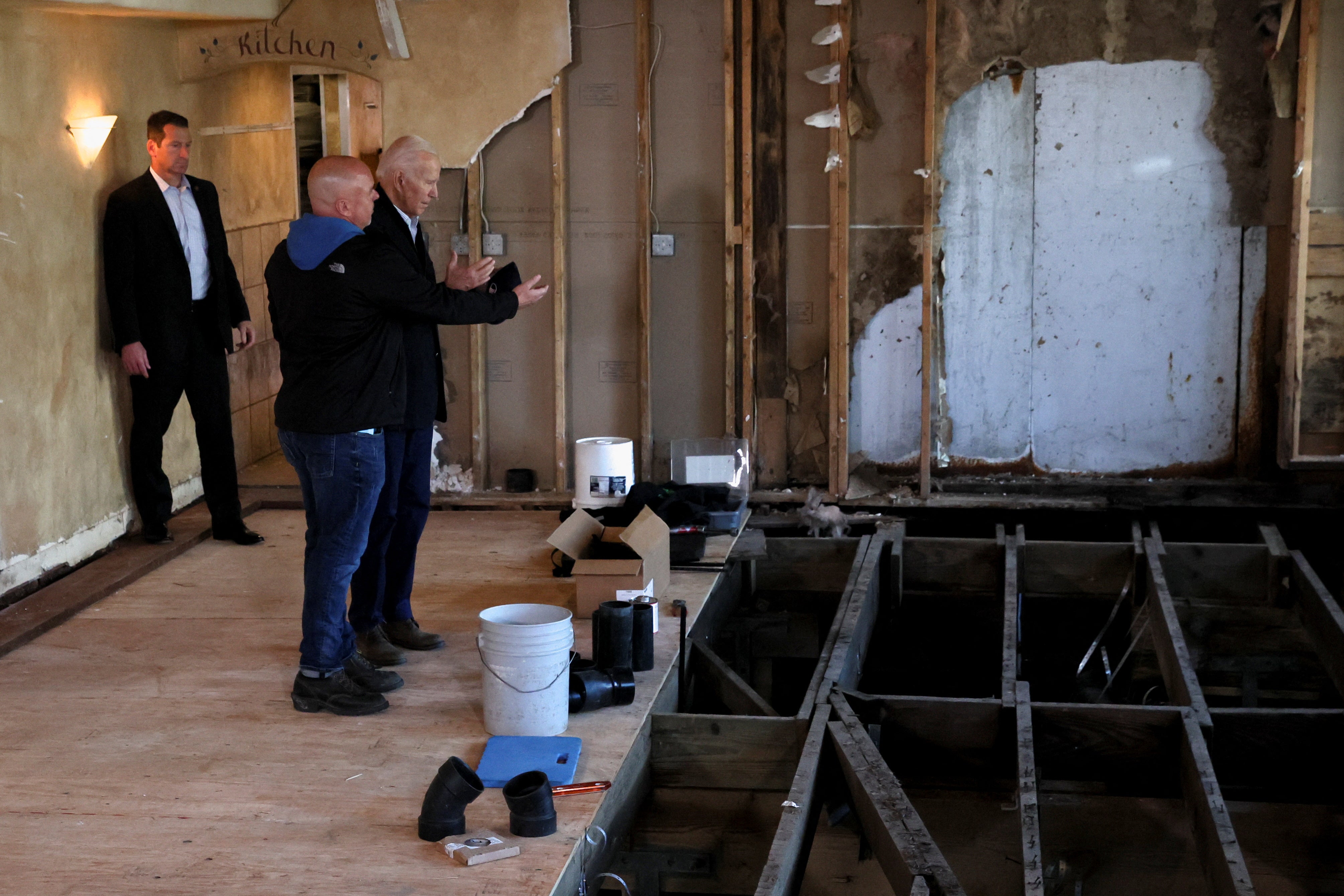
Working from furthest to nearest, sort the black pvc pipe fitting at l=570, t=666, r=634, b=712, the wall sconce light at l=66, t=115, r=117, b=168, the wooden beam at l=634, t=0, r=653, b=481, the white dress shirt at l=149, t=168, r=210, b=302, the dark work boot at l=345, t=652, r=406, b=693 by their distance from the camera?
the wooden beam at l=634, t=0, r=653, b=481 < the white dress shirt at l=149, t=168, r=210, b=302 < the wall sconce light at l=66, t=115, r=117, b=168 < the dark work boot at l=345, t=652, r=406, b=693 < the black pvc pipe fitting at l=570, t=666, r=634, b=712

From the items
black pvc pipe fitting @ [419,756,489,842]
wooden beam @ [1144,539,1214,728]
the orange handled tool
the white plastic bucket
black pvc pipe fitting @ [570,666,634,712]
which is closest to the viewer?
black pvc pipe fitting @ [419,756,489,842]

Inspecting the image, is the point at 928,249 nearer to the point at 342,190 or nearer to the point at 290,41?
the point at 290,41

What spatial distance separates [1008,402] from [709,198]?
1.66 meters

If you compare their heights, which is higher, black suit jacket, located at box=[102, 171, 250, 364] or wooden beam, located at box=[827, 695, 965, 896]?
black suit jacket, located at box=[102, 171, 250, 364]

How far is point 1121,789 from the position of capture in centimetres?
394

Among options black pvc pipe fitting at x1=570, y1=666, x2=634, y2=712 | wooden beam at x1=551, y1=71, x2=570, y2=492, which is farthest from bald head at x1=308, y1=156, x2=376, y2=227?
wooden beam at x1=551, y1=71, x2=570, y2=492

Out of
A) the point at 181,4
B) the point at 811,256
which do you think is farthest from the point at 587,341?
the point at 181,4

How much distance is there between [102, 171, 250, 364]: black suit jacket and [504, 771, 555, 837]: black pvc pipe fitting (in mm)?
3034

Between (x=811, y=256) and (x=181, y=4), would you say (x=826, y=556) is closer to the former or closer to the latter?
(x=811, y=256)

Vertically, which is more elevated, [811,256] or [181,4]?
[181,4]

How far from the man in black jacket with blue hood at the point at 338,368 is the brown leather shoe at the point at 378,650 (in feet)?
1.01

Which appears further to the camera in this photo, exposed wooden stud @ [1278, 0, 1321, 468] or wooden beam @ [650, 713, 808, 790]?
exposed wooden stud @ [1278, 0, 1321, 468]

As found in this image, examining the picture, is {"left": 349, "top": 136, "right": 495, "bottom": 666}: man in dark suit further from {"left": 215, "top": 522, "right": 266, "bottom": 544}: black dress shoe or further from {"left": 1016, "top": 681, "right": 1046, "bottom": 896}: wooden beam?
{"left": 1016, "top": 681, "right": 1046, "bottom": 896}: wooden beam

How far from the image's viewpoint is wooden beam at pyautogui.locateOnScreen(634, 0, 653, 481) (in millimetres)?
6121
